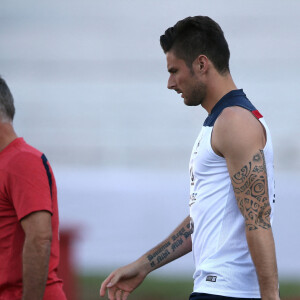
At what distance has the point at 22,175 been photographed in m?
3.59

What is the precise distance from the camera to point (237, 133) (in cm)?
315

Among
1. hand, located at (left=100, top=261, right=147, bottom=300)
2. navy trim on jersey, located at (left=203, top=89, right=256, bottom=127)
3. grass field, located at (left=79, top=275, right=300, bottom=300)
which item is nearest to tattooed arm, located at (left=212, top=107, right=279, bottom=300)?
navy trim on jersey, located at (left=203, top=89, right=256, bottom=127)

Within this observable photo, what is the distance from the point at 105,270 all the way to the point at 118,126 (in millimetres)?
2635

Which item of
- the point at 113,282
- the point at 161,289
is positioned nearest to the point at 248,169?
the point at 113,282

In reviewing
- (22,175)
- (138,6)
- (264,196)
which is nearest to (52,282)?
(22,175)

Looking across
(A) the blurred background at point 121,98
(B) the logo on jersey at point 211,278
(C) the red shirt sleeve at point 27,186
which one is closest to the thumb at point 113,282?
(C) the red shirt sleeve at point 27,186

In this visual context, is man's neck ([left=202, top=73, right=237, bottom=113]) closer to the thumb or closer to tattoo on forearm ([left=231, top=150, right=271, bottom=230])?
tattoo on forearm ([left=231, top=150, right=271, bottom=230])

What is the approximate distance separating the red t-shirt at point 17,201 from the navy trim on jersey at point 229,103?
80 cm

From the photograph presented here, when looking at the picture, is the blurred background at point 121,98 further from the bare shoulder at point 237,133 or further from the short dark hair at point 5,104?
the bare shoulder at point 237,133

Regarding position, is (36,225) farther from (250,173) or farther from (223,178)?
(250,173)

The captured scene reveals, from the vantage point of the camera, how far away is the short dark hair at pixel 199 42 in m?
3.50

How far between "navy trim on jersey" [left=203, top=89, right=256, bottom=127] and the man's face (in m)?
0.10

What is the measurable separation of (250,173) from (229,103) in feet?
1.24

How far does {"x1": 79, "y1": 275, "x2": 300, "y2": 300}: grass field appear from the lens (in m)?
9.78
